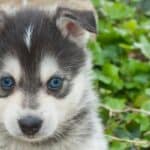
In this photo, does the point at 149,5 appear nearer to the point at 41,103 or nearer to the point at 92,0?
the point at 92,0

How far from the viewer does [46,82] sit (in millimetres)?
5066

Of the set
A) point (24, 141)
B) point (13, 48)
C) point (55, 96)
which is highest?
point (13, 48)

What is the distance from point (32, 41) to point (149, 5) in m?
4.56

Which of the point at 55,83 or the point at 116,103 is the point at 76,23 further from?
the point at 116,103

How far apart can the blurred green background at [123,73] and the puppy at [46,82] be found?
115 centimetres

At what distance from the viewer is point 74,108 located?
531cm

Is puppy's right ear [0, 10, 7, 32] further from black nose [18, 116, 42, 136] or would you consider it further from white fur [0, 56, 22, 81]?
black nose [18, 116, 42, 136]

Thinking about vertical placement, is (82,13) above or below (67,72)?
above

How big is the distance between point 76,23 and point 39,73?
1.47 ft

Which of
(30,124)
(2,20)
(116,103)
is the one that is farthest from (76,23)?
(116,103)

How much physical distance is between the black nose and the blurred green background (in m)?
1.65

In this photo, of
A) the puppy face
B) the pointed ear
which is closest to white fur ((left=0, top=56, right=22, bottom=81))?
the puppy face

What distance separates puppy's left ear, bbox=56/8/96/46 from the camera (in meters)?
5.05

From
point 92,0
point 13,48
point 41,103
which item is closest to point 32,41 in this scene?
point 13,48
